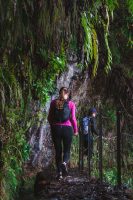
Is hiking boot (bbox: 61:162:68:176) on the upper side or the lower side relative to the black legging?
lower

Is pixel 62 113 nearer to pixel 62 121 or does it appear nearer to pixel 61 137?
pixel 62 121

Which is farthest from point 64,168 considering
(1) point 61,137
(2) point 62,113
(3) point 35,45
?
(3) point 35,45

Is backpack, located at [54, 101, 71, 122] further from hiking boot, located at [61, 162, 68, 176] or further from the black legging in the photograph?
hiking boot, located at [61, 162, 68, 176]

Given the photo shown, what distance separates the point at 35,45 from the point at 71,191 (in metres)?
2.62

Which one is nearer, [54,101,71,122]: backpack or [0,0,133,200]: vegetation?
[0,0,133,200]: vegetation

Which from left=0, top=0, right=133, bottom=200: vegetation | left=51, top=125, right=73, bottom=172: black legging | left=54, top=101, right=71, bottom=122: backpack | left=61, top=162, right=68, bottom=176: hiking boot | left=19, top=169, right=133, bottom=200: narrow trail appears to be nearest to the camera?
left=0, top=0, right=133, bottom=200: vegetation

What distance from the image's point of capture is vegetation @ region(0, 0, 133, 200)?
4461 mm

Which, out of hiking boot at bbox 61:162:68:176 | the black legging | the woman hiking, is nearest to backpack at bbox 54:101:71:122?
the woman hiking

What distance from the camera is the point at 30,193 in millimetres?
8109

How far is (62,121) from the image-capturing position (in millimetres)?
7969

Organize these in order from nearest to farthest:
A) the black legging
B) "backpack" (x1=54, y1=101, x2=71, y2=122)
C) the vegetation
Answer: the vegetation
"backpack" (x1=54, y1=101, x2=71, y2=122)
the black legging

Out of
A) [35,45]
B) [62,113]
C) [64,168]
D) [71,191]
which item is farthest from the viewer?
[64,168]

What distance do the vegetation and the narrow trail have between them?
0.45 metres

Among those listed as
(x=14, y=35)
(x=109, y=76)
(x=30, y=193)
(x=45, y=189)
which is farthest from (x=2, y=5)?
(x=109, y=76)
